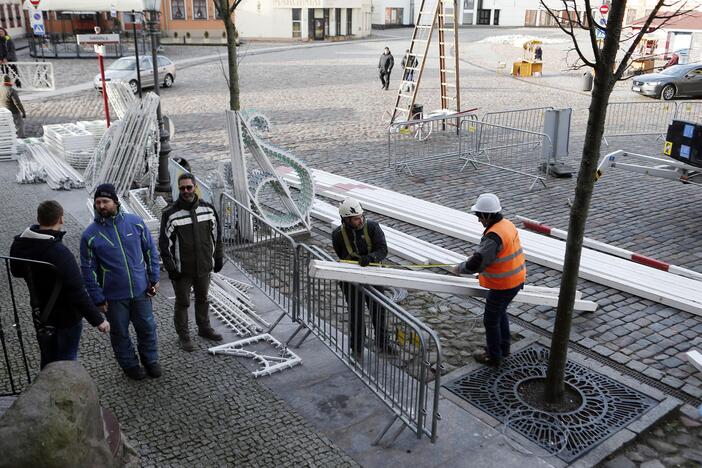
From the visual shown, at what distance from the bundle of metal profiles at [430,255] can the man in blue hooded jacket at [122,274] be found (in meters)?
2.50

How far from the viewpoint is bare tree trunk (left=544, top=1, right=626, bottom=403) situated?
529 cm

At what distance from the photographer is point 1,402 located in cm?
550

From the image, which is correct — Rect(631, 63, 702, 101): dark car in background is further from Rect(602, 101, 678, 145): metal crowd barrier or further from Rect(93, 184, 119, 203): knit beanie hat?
Rect(93, 184, 119, 203): knit beanie hat

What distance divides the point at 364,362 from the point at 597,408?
212 centimetres

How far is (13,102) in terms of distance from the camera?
59.6ft

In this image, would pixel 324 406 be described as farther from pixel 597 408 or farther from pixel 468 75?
pixel 468 75

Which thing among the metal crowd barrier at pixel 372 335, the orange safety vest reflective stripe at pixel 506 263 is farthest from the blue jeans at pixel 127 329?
the orange safety vest reflective stripe at pixel 506 263

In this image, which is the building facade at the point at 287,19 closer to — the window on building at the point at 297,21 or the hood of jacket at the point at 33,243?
the window on building at the point at 297,21

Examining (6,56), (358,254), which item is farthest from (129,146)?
(6,56)

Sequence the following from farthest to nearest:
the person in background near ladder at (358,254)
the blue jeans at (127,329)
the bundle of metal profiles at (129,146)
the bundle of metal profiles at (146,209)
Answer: the bundle of metal profiles at (129,146), the bundle of metal profiles at (146,209), the blue jeans at (127,329), the person in background near ladder at (358,254)

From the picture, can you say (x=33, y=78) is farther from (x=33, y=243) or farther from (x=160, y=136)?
(x=33, y=243)

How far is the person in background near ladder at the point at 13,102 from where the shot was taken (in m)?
17.7

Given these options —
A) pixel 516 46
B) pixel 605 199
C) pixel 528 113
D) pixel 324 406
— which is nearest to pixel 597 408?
pixel 324 406

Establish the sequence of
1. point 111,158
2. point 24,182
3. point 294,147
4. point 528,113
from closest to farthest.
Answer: point 111,158 → point 24,182 → point 294,147 → point 528,113
